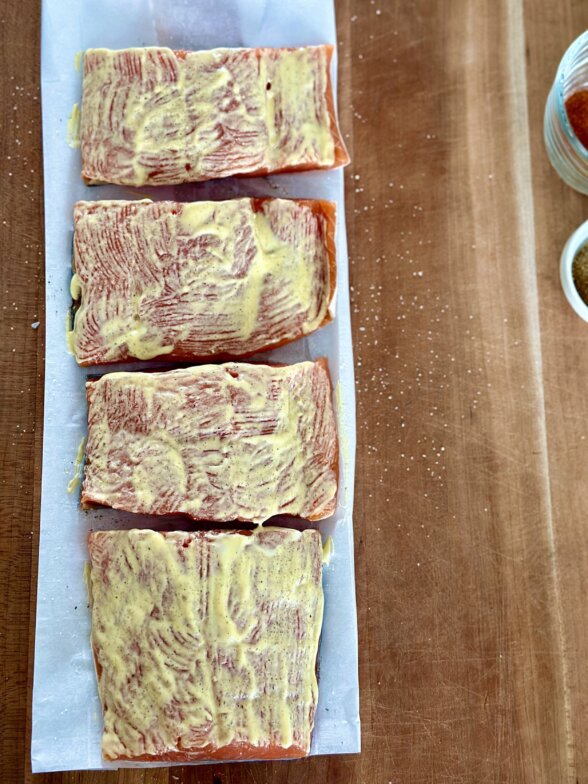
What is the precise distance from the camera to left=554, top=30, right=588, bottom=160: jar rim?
1732 millimetres

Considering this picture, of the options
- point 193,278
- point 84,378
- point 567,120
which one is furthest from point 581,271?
point 84,378

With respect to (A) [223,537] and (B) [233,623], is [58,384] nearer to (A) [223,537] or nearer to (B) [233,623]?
(A) [223,537]

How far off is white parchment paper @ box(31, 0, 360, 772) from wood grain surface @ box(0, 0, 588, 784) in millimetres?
77

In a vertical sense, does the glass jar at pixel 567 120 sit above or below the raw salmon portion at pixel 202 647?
above

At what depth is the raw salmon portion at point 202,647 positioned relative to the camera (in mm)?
1509

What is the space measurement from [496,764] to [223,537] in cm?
87

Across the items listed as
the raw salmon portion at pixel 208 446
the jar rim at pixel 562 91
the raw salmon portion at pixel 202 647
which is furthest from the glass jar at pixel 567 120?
the raw salmon portion at pixel 202 647

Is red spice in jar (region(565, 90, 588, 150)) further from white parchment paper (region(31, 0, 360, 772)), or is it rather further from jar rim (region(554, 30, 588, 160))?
white parchment paper (region(31, 0, 360, 772))

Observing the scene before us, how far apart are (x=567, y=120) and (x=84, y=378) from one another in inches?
52.7

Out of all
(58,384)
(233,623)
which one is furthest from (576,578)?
(58,384)

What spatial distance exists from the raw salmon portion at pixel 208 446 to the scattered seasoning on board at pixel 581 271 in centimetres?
76

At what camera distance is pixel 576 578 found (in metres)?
1.75

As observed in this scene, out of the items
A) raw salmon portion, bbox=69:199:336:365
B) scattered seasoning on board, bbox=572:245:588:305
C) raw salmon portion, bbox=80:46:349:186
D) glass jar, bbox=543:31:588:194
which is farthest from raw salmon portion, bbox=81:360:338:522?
glass jar, bbox=543:31:588:194

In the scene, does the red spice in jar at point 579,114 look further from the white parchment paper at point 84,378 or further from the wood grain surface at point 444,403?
the white parchment paper at point 84,378
